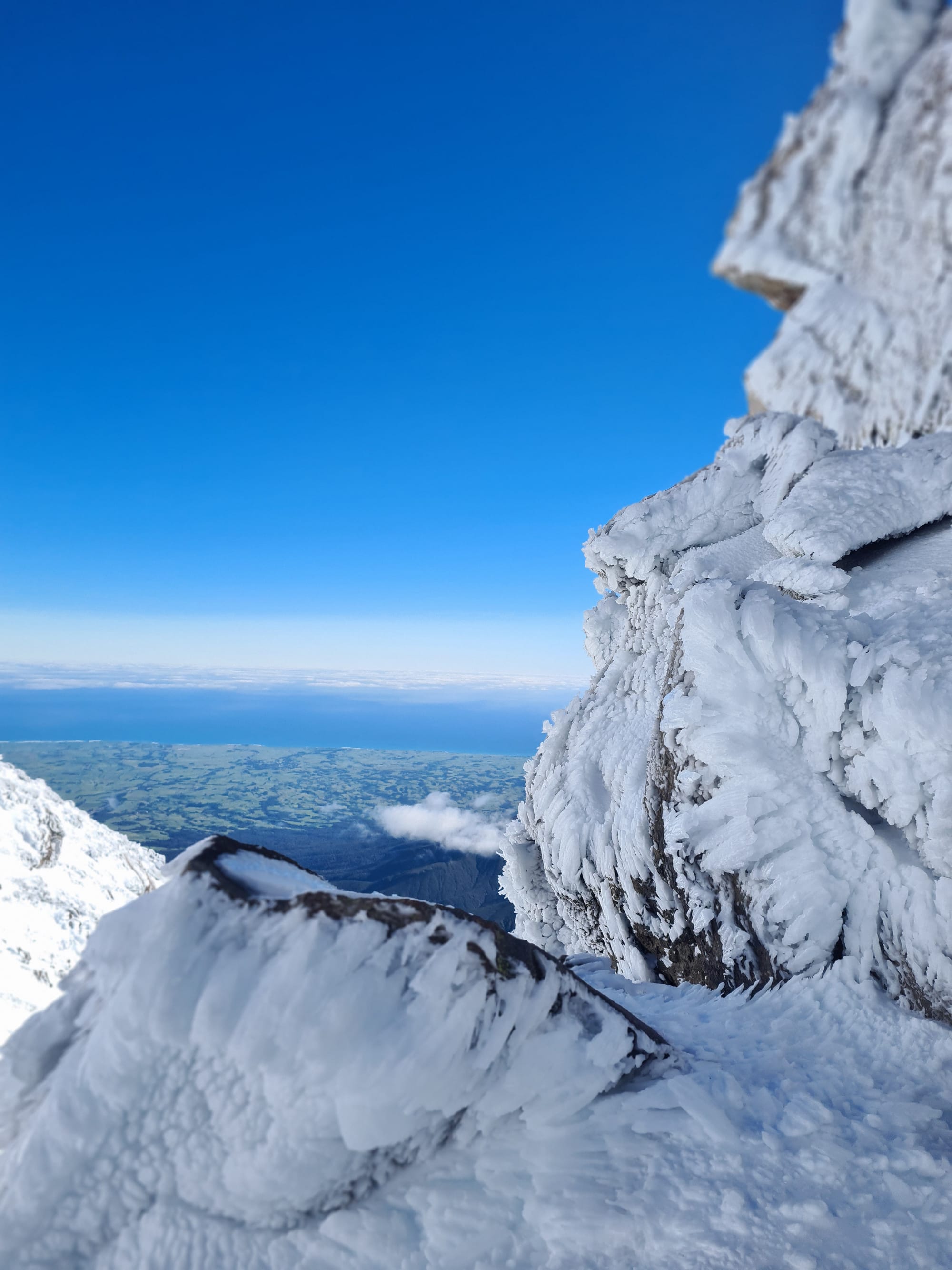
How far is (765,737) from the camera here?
3008 mm

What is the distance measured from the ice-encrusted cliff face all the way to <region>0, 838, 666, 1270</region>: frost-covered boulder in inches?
59.1

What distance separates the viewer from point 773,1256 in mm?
1503

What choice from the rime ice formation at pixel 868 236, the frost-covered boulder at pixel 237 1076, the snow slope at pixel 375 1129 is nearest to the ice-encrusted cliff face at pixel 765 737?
the snow slope at pixel 375 1129

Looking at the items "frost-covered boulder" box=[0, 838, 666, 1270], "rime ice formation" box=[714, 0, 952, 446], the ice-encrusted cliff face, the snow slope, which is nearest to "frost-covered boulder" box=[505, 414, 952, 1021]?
the ice-encrusted cliff face

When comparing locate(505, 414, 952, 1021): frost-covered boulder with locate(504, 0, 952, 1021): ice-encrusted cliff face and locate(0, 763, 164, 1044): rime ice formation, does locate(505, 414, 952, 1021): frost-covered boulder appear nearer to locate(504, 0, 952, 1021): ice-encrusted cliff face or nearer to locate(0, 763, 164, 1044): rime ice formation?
locate(504, 0, 952, 1021): ice-encrusted cliff face

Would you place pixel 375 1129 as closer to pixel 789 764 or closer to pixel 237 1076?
pixel 237 1076

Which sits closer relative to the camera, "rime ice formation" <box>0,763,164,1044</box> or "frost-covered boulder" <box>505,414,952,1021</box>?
"frost-covered boulder" <box>505,414,952,1021</box>

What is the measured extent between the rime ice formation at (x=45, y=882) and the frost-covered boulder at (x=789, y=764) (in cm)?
1596

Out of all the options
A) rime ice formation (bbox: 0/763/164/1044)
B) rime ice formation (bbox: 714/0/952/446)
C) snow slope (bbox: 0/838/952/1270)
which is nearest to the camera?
snow slope (bbox: 0/838/952/1270)

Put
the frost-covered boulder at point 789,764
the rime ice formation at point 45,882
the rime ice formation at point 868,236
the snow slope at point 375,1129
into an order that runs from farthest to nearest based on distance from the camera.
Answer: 1. the rime ice formation at point 45,882
2. the rime ice formation at point 868,236
3. the frost-covered boulder at point 789,764
4. the snow slope at point 375,1129

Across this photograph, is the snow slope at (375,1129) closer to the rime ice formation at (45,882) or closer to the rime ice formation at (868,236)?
the rime ice formation at (868,236)

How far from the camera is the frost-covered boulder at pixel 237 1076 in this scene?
61.6 inches

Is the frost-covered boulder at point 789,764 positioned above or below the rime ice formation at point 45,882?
above

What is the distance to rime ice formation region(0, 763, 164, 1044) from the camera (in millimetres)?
17891
